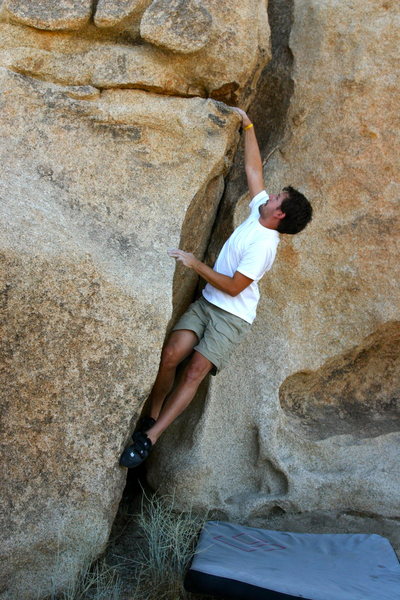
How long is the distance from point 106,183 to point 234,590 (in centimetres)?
176

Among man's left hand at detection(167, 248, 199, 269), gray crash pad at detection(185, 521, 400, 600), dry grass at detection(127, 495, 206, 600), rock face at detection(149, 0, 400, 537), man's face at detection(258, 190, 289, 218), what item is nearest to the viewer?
gray crash pad at detection(185, 521, 400, 600)

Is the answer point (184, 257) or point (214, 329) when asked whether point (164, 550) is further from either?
point (184, 257)

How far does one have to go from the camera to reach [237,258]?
325 centimetres

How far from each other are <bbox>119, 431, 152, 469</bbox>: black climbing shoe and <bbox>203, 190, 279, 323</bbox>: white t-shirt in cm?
69

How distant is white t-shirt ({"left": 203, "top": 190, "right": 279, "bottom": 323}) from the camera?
317 centimetres

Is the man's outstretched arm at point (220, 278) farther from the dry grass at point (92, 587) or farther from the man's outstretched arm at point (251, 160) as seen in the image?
the dry grass at point (92, 587)

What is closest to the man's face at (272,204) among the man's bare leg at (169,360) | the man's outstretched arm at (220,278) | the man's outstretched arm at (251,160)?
the man's outstretched arm at (251,160)

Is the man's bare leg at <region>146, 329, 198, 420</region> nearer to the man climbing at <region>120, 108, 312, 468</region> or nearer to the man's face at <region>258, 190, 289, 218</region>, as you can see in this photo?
the man climbing at <region>120, 108, 312, 468</region>

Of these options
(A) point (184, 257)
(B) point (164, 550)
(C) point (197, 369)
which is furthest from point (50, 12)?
(B) point (164, 550)

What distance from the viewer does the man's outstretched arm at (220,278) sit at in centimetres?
312

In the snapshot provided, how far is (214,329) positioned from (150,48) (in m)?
1.35

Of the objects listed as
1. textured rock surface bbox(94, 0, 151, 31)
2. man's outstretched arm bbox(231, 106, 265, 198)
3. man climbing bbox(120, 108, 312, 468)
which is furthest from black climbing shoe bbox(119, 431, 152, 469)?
textured rock surface bbox(94, 0, 151, 31)

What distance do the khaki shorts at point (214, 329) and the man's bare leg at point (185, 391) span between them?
0.04 metres

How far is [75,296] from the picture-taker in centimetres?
284
